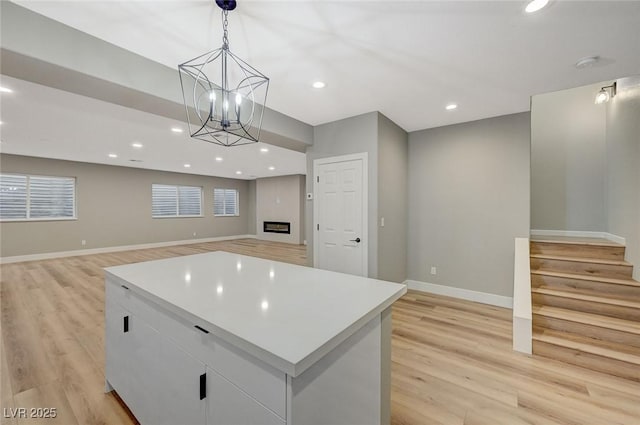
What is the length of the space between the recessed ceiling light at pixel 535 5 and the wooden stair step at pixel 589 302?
8.99 ft

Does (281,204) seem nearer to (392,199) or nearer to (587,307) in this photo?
(392,199)

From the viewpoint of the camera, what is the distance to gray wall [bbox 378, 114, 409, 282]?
3.51 metres

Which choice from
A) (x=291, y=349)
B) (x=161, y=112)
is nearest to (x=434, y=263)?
(x=291, y=349)

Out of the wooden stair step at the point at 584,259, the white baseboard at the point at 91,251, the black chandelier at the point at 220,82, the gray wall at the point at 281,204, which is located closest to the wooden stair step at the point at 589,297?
the wooden stair step at the point at 584,259

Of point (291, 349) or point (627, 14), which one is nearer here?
point (291, 349)

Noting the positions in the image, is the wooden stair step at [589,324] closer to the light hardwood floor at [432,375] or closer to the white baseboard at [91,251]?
the light hardwood floor at [432,375]

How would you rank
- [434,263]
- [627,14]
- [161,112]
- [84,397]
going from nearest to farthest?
[627,14], [84,397], [161,112], [434,263]

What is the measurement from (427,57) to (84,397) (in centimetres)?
374

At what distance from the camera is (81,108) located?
3.28 m

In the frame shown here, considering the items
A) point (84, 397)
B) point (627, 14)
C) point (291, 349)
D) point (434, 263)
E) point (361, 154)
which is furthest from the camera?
point (434, 263)

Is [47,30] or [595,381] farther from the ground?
[47,30]

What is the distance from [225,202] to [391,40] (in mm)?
9966

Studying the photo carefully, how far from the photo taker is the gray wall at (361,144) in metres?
3.41

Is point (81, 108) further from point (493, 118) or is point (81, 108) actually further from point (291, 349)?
point (493, 118)
